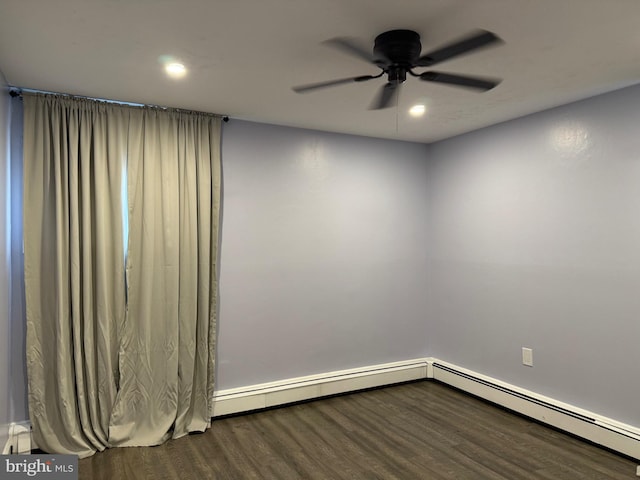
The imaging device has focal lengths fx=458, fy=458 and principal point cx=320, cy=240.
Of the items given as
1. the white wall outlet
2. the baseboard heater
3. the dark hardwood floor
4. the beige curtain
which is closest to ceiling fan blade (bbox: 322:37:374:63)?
the beige curtain

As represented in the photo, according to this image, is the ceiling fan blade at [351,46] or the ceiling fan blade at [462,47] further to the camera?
the ceiling fan blade at [351,46]

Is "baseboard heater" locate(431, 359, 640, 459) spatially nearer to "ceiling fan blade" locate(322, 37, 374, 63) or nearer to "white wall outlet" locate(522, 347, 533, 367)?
"white wall outlet" locate(522, 347, 533, 367)

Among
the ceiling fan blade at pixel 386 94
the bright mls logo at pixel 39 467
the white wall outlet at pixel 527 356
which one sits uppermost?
the ceiling fan blade at pixel 386 94

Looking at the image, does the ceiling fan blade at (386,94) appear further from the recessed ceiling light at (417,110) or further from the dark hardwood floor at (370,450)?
the dark hardwood floor at (370,450)

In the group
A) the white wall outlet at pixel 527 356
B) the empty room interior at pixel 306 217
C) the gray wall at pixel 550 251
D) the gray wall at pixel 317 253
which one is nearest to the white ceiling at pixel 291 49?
the empty room interior at pixel 306 217

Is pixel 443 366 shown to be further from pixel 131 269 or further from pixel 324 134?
pixel 131 269

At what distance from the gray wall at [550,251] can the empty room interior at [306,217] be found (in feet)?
0.05

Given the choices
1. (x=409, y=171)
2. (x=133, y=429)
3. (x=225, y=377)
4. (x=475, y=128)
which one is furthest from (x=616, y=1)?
(x=133, y=429)

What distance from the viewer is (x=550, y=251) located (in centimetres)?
342

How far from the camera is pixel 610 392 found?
3.04m

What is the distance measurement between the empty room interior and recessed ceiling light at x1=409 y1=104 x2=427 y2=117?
93 millimetres

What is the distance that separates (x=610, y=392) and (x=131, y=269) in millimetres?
3337

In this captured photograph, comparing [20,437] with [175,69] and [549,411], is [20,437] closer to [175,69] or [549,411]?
[175,69]

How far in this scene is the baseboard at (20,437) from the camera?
2820mm
